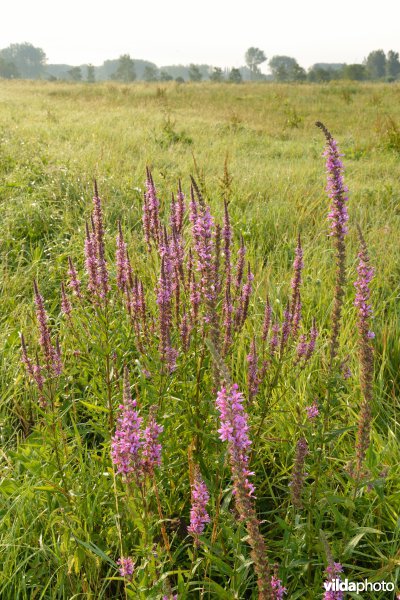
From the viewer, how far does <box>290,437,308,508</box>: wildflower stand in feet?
5.84

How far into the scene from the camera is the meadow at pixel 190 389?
1.83 m

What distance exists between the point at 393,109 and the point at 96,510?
62.3 ft

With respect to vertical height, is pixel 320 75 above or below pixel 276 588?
above

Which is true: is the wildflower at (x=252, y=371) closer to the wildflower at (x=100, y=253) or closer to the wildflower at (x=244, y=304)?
the wildflower at (x=244, y=304)

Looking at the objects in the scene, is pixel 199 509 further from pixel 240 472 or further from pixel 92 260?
pixel 92 260

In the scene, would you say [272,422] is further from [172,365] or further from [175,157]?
[175,157]

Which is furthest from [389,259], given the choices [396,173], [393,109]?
[393,109]

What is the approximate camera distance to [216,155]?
9.05m

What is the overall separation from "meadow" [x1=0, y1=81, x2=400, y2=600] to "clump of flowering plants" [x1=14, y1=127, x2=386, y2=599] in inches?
0.6

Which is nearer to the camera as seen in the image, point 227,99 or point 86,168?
point 86,168

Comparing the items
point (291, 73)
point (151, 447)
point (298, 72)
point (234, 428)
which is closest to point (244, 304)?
point (151, 447)

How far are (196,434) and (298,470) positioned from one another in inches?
23.3

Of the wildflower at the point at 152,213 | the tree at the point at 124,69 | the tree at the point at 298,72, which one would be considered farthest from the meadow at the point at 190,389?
the tree at the point at 124,69

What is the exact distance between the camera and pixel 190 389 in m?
2.52
